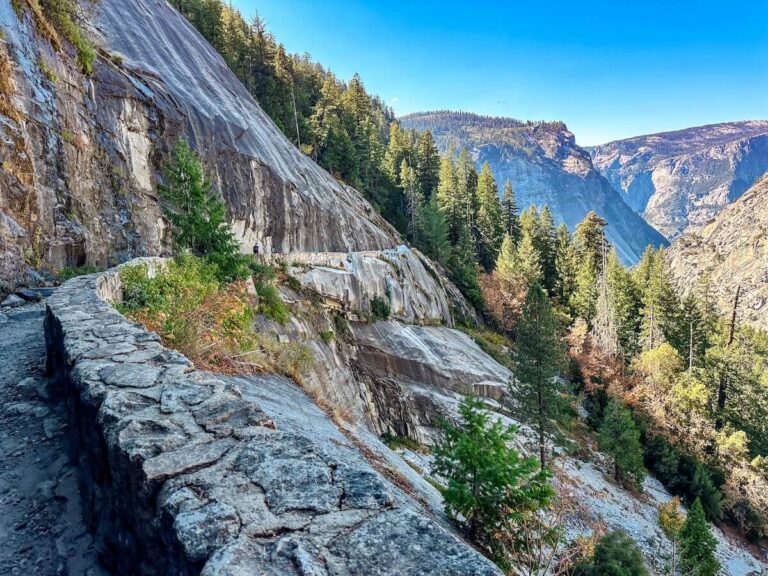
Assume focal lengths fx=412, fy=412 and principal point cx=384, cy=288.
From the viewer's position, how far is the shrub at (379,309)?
86.0ft

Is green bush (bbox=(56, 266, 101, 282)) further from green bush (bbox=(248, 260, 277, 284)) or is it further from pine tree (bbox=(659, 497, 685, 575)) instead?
pine tree (bbox=(659, 497, 685, 575))

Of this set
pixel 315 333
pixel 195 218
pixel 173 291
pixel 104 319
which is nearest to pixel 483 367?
pixel 315 333

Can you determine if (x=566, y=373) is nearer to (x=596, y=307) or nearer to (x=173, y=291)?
(x=596, y=307)

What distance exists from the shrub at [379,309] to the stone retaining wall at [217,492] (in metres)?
22.0

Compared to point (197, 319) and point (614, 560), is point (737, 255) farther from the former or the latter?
point (197, 319)

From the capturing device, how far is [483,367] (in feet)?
95.2

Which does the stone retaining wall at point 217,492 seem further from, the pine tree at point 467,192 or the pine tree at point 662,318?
the pine tree at point 467,192

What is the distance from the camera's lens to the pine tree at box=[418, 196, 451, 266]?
1828 inches

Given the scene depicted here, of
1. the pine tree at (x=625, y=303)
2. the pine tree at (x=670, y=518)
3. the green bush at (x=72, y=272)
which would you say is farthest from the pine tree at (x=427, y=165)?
the green bush at (x=72, y=272)

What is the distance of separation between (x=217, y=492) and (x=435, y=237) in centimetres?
4530

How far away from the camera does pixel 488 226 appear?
57562 millimetres

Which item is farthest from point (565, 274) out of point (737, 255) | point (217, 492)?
point (737, 255)

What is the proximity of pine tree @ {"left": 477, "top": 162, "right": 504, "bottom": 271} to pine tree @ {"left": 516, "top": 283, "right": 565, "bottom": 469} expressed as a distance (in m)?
32.9

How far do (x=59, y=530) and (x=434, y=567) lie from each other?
3124mm
